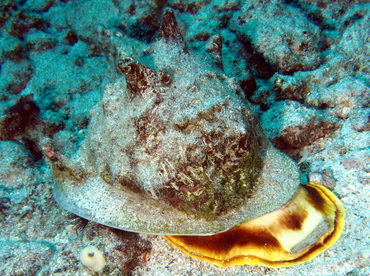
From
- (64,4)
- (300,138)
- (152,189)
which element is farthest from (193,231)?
(64,4)

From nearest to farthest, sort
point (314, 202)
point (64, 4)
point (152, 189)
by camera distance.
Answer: point (152, 189), point (314, 202), point (64, 4)

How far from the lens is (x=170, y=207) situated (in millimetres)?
2168

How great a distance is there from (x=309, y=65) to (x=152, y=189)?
371 centimetres

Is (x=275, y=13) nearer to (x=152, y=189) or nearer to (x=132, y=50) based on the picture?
(x=132, y=50)

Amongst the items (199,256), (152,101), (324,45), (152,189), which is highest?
(324,45)

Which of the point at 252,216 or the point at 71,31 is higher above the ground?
the point at 252,216

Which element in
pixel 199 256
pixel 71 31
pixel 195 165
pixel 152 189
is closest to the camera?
pixel 195 165

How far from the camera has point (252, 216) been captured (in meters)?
2.18

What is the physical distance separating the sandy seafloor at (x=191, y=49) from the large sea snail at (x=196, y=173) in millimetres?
293

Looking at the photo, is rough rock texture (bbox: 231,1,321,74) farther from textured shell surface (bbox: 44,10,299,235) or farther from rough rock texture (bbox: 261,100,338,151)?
textured shell surface (bbox: 44,10,299,235)

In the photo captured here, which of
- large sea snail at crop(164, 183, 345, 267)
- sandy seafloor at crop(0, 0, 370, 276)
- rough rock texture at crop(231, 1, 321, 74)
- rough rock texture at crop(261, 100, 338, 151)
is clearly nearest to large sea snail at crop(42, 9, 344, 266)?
large sea snail at crop(164, 183, 345, 267)

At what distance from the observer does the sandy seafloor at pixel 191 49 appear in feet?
8.21

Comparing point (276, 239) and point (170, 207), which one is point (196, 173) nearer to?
point (170, 207)

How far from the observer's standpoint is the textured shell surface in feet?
6.50
